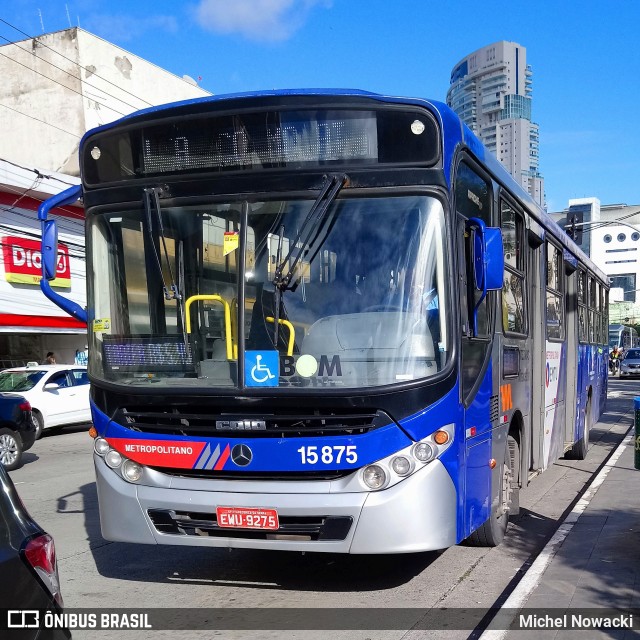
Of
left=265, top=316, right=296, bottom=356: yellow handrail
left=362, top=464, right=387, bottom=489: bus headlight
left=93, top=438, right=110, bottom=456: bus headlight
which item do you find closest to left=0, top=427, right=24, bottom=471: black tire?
left=93, top=438, right=110, bottom=456: bus headlight

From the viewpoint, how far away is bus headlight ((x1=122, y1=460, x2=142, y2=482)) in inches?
212

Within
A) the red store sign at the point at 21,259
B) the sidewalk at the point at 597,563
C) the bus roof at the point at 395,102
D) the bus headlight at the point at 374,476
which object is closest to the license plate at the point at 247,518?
the bus headlight at the point at 374,476

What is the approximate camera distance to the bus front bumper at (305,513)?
492 cm

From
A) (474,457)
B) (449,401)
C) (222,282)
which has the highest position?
(222,282)

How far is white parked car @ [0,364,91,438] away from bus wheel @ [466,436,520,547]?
41.7 ft

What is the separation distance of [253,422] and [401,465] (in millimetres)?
971

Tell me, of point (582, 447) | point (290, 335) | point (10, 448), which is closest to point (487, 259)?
point (290, 335)

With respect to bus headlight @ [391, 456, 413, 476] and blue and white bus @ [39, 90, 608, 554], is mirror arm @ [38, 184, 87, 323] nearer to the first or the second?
blue and white bus @ [39, 90, 608, 554]

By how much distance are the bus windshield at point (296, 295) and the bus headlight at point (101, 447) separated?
46 cm

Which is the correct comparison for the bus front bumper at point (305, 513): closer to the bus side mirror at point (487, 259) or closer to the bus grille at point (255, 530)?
the bus grille at point (255, 530)

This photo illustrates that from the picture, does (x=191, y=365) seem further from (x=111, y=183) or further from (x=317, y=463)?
(x=111, y=183)

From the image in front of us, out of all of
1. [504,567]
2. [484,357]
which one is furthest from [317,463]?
[504,567]

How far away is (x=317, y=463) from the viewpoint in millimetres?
4961

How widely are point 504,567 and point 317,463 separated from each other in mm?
2384
